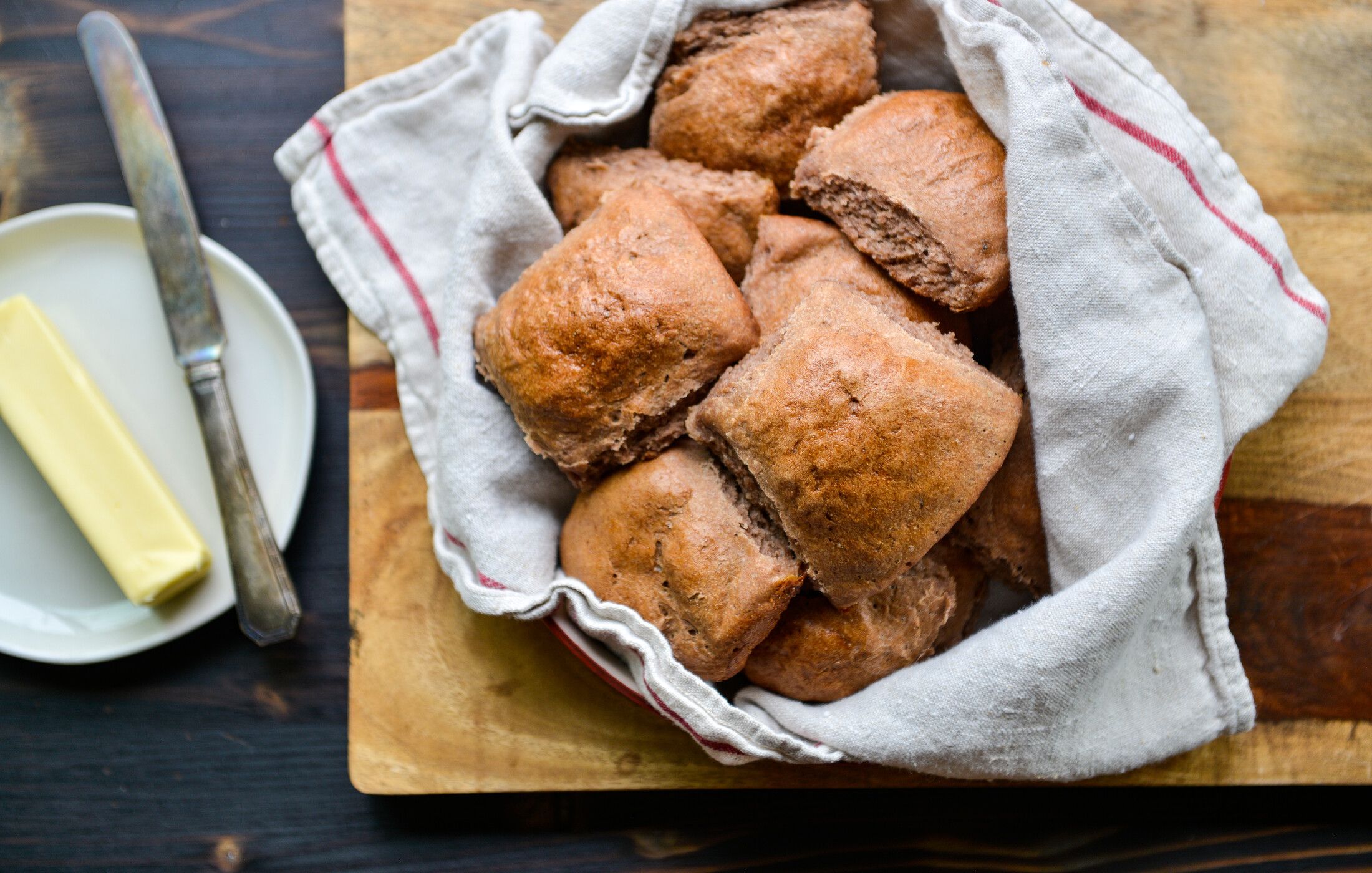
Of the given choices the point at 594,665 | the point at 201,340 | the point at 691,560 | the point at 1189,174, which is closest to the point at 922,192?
the point at 1189,174

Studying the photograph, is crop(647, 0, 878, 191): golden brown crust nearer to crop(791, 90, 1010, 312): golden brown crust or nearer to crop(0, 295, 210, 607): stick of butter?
crop(791, 90, 1010, 312): golden brown crust

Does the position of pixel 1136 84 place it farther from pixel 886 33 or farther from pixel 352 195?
pixel 352 195

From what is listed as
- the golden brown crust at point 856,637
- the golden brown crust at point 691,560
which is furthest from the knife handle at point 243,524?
the golden brown crust at point 856,637

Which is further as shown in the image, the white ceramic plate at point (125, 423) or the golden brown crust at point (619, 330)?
the white ceramic plate at point (125, 423)

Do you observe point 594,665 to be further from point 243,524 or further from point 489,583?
point 243,524

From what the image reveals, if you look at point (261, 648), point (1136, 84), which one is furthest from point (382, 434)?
point (1136, 84)

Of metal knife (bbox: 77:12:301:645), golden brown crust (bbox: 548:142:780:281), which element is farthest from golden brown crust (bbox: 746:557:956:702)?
metal knife (bbox: 77:12:301:645)

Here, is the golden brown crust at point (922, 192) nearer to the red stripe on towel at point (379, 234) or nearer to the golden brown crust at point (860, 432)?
the golden brown crust at point (860, 432)
